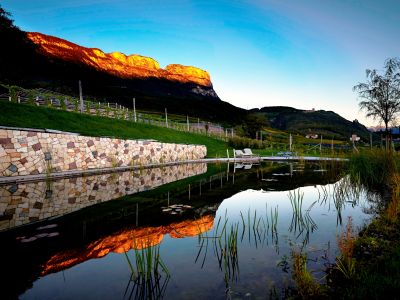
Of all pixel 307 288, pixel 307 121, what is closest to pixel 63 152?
pixel 307 288

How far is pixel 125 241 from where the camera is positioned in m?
5.25

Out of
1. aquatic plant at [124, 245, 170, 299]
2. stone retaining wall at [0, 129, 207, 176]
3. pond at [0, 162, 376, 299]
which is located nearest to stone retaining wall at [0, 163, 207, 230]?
pond at [0, 162, 376, 299]

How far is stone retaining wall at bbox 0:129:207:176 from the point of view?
39.1ft

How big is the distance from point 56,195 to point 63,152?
5.59m

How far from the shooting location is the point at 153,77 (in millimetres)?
182875

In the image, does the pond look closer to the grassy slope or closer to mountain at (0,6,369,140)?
the grassy slope

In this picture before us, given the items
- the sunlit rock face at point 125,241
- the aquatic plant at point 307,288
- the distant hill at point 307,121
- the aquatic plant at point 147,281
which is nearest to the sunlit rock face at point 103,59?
the distant hill at point 307,121

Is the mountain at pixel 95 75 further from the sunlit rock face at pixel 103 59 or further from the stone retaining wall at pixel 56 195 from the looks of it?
the stone retaining wall at pixel 56 195

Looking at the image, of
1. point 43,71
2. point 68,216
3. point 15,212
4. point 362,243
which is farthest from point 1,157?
point 43,71

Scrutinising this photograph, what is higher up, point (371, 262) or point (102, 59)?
point (102, 59)

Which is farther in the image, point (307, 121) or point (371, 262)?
point (307, 121)

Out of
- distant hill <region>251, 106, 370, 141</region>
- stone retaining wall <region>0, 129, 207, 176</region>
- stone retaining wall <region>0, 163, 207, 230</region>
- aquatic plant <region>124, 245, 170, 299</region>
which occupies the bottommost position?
aquatic plant <region>124, 245, 170, 299</region>

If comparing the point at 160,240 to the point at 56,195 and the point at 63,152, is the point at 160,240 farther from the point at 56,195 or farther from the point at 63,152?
the point at 63,152

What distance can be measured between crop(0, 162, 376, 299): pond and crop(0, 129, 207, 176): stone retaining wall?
2.03 m
